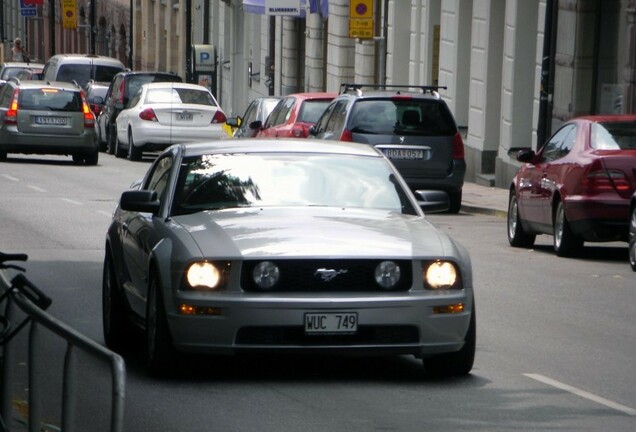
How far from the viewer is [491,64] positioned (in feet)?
108

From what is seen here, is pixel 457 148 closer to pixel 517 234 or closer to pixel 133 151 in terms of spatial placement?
pixel 517 234

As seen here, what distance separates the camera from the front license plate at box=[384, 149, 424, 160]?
2392cm

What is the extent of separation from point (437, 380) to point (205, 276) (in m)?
1.47

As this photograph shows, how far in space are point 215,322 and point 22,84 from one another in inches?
1031

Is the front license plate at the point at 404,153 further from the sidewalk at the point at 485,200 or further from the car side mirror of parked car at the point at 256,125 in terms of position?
the car side mirror of parked car at the point at 256,125

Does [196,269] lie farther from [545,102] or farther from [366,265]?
[545,102]

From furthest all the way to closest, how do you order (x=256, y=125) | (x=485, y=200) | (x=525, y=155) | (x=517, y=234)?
(x=256, y=125) → (x=485, y=200) → (x=517, y=234) → (x=525, y=155)

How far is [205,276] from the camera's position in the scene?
9.42 metres

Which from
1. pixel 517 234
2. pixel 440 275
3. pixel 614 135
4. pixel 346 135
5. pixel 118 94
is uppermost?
pixel 440 275

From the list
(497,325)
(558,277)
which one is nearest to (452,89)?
(558,277)

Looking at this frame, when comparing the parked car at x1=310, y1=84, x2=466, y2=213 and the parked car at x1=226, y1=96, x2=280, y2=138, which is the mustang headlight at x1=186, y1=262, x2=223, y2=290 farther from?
the parked car at x1=226, y1=96, x2=280, y2=138

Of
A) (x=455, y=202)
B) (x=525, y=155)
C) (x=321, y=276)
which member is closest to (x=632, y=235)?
(x=525, y=155)

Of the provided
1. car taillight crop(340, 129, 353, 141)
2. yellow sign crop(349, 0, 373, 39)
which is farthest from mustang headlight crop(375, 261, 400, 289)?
yellow sign crop(349, 0, 373, 39)

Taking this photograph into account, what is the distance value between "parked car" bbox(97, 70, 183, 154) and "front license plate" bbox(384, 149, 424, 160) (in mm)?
16444
